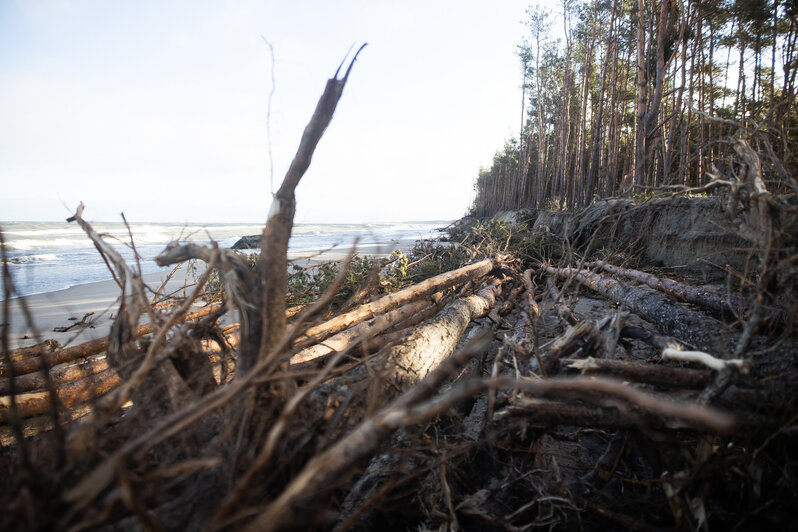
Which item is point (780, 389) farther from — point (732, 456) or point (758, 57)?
point (758, 57)

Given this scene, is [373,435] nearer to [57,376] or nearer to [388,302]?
[388,302]

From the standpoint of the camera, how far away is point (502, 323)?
4.18m

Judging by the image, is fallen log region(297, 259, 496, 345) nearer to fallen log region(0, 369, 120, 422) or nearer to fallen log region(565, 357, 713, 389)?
fallen log region(0, 369, 120, 422)

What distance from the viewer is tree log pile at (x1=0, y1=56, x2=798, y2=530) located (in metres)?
0.88

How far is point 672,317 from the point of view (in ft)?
9.23

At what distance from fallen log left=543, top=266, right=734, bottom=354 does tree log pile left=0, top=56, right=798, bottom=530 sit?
27cm

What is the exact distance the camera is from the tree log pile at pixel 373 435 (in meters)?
0.88

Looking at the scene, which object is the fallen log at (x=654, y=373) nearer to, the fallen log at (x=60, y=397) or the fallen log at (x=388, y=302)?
the fallen log at (x=388, y=302)

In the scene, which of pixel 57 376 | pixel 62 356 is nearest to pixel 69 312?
pixel 62 356

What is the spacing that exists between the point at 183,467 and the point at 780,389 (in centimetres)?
207

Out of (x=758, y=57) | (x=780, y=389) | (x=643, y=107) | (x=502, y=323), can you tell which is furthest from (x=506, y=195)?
(x=780, y=389)

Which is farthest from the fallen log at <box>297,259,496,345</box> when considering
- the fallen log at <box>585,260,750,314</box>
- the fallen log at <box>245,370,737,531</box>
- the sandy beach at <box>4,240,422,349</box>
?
the fallen log at <box>585,260,750,314</box>

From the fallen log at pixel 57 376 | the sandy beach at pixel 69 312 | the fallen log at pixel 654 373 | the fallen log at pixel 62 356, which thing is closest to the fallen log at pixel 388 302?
the sandy beach at pixel 69 312

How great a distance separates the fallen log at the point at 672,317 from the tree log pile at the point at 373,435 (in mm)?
267
